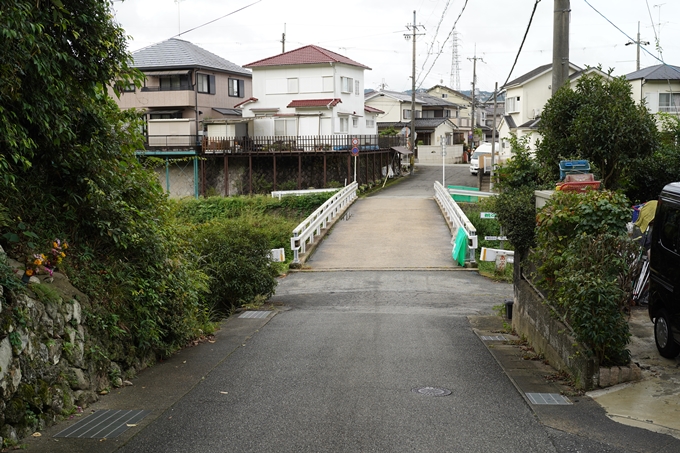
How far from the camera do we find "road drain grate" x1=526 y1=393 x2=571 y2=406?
679 centimetres

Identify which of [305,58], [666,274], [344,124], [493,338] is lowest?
[493,338]

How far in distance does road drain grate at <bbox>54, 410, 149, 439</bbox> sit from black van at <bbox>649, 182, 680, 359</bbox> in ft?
20.2

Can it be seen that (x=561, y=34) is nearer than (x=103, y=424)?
No

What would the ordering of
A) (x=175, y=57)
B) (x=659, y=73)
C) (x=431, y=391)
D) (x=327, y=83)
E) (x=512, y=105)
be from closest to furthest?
1. (x=431, y=391)
2. (x=659, y=73)
3. (x=327, y=83)
4. (x=175, y=57)
5. (x=512, y=105)

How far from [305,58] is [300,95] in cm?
259

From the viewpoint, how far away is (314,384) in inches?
298

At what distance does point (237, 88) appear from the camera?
52.2 meters

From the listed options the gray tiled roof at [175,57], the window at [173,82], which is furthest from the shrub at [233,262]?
the window at [173,82]

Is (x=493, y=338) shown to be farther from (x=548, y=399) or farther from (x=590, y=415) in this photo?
(x=590, y=415)

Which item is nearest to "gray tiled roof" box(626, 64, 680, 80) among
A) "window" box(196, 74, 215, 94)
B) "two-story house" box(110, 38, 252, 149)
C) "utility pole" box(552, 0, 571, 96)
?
"two-story house" box(110, 38, 252, 149)

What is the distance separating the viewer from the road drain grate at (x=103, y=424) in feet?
19.0

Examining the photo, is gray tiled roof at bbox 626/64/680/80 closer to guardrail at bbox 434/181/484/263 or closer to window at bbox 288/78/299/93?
guardrail at bbox 434/181/484/263

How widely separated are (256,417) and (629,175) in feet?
32.0

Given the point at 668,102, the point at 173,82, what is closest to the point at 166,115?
the point at 173,82
